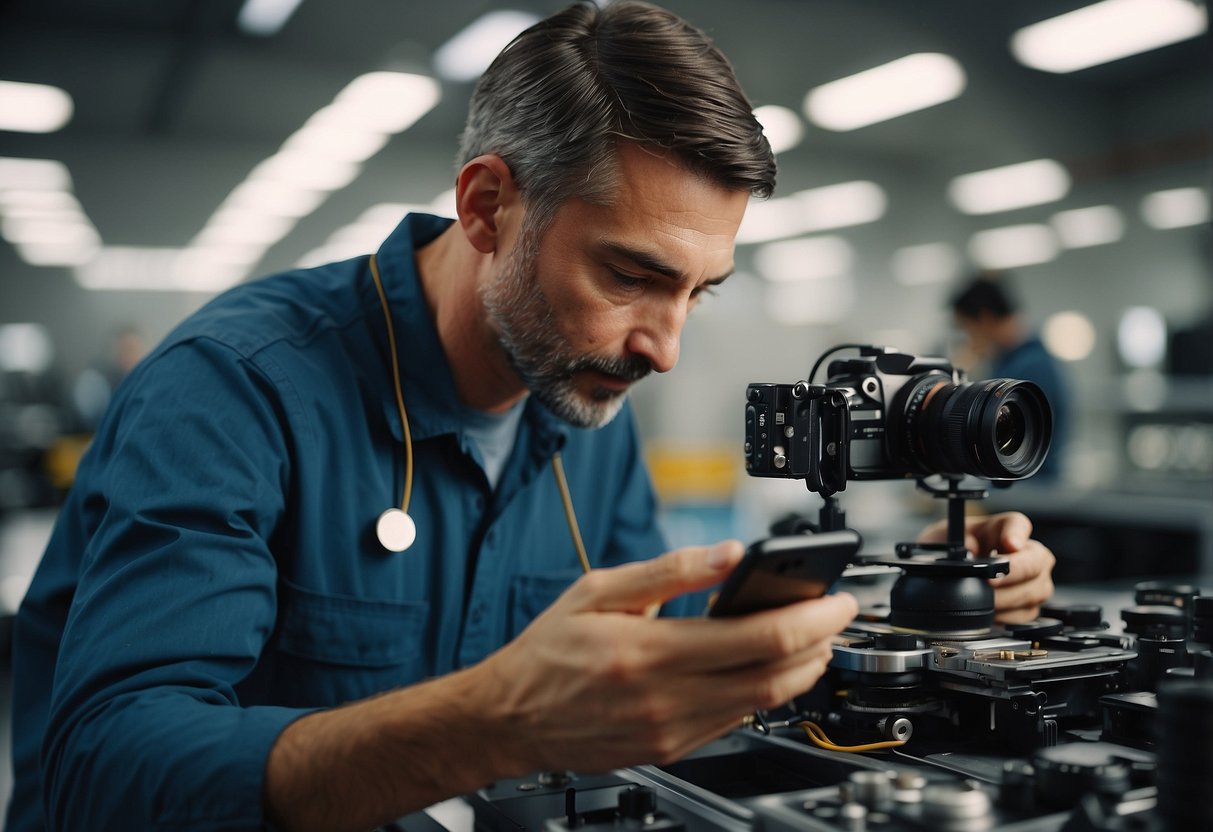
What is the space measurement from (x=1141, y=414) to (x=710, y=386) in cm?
315

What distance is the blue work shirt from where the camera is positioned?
0.76 meters

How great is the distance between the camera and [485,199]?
1177mm

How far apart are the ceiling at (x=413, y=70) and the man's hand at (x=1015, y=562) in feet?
8.92

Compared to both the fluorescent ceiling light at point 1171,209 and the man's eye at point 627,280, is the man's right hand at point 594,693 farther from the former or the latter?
the fluorescent ceiling light at point 1171,209

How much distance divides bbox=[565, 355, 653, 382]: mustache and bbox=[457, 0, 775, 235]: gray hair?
16cm

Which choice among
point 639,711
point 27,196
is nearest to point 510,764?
point 639,711

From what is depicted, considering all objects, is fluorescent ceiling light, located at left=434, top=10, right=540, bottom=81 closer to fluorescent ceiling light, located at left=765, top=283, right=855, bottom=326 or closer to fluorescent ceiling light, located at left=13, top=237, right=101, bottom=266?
fluorescent ceiling light, located at left=13, top=237, right=101, bottom=266

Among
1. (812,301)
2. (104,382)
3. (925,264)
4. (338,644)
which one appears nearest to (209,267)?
(104,382)

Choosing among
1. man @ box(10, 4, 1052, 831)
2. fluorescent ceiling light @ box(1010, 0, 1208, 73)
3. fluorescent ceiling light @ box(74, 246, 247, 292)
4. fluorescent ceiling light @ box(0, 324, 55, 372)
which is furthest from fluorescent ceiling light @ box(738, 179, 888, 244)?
man @ box(10, 4, 1052, 831)

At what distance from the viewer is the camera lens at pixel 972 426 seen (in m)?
0.92

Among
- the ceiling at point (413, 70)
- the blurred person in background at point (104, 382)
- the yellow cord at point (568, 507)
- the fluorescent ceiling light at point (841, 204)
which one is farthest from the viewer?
the fluorescent ceiling light at point (841, 204)

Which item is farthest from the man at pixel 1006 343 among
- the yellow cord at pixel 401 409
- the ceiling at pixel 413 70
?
the yellow cord at pixel 401 409

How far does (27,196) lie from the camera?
251 inches

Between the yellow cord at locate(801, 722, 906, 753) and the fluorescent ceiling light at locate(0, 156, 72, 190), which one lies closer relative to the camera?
the yellow cord at locate(801, 722, 906, 753)
